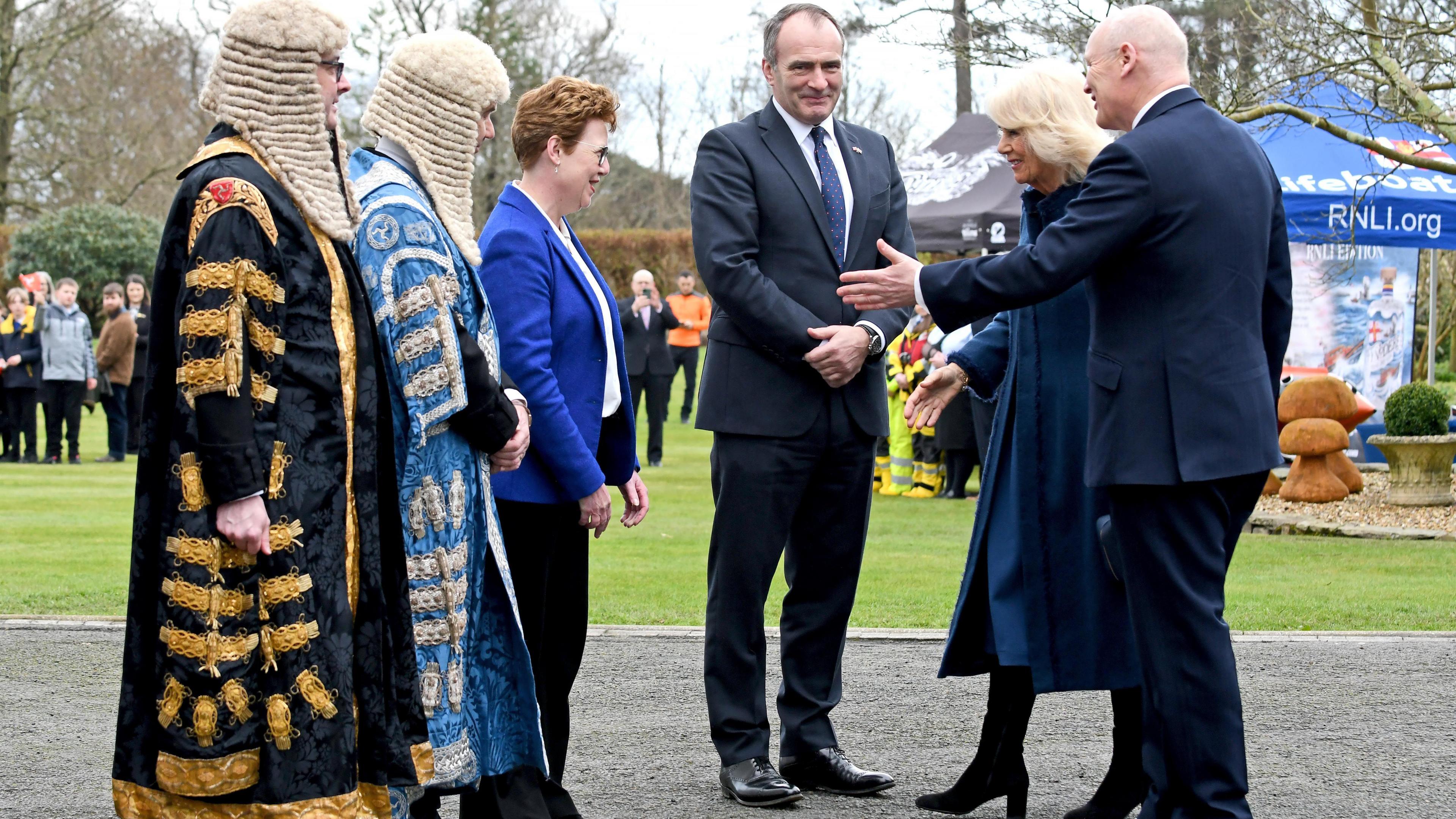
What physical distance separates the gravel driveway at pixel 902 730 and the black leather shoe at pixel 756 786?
0.14 feet

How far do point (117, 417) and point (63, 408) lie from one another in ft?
2.09

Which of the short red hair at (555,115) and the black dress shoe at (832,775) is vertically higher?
the short red hair at (555,115)

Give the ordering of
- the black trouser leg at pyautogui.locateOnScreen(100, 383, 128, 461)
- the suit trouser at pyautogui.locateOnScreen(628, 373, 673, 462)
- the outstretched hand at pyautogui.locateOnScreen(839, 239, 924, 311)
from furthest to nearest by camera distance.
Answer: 1. the black trouser leg at pyautogui.locateOnScreen(100, 383, 128, 461)
2. the suit trouser at pyautogui.locateOnScreen(628, 373, 673, 462)
3. the outstretched hand at pyautogui.locateOnScreen(839, 239, 924, 311)

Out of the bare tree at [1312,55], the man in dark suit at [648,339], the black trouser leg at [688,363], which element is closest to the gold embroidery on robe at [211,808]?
the bare tree at [1312,55]

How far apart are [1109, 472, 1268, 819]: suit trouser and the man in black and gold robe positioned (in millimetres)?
1725

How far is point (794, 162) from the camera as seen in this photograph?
466 cm

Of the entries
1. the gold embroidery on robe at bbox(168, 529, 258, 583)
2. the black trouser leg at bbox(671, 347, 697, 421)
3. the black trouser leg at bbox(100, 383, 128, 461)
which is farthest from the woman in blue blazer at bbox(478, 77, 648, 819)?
the black trouser leg at bbox(671, 347, 697, 421)

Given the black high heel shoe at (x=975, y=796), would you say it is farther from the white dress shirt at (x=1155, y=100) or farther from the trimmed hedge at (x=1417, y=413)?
the trimmed hedge at (x=1417, y=413)

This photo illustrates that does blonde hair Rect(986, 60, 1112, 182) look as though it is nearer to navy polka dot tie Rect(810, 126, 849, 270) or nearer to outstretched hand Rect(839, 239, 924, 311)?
outstretched hand Rect(839, 239, 924, 311)

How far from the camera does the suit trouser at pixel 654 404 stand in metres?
16.9

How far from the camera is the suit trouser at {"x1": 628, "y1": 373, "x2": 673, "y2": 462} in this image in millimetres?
16906

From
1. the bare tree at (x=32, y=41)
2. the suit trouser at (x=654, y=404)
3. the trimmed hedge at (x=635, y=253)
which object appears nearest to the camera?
the suit trouser at (x=654, y=404)

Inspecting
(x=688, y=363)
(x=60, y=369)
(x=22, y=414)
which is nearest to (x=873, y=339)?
(x=60, y=369)

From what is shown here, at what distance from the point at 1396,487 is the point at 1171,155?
32.6ft
